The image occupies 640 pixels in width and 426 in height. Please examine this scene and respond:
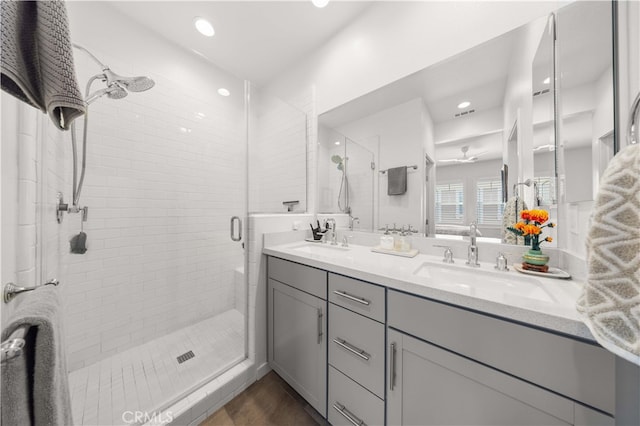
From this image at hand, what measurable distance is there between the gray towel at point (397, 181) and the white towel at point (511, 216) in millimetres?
533

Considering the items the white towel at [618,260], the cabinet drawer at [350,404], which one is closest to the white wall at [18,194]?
the cabinet drawer at [350,404]

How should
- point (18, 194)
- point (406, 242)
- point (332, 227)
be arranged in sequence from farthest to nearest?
point (332, 227) < point (406, 242) < point (18, 194)

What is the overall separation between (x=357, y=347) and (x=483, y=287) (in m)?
0.62

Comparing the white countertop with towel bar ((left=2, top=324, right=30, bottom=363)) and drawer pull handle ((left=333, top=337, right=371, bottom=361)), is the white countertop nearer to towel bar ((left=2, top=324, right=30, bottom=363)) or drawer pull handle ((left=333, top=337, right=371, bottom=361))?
drawer pull handle ((left=333, top=337, right=371, bottom=361))

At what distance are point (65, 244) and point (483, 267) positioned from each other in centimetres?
245

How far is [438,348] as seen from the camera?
2.34 ft

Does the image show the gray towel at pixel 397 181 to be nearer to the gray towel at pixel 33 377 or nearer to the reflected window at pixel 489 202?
the reflected window at pixel 489 202

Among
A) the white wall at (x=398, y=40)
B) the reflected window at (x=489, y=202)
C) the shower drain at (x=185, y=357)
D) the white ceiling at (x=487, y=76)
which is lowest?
the shower drain at (x=185, y=357)

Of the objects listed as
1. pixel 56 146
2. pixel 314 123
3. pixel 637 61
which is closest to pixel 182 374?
pixel 56 146

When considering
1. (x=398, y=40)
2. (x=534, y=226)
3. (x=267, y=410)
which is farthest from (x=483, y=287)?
(x=398, y=40)

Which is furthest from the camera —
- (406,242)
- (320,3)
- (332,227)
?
(332,227)

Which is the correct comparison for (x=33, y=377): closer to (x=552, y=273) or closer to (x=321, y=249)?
(x=321, y=249)

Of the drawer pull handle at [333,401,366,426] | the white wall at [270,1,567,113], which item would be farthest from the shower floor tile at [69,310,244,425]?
the white wall at [270,1,567,113]

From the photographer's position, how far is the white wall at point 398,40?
107cm
